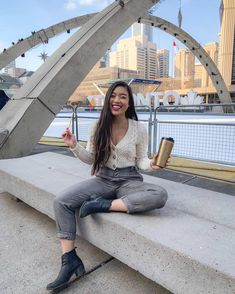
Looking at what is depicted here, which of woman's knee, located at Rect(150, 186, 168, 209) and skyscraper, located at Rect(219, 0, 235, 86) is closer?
woman's knee, located at Rect(150, 186, 168, 209)

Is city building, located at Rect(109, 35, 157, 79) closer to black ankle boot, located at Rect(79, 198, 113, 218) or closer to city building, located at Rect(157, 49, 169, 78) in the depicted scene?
city building, located at Rect(157, 49, 169, 78)

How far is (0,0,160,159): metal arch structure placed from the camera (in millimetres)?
5281

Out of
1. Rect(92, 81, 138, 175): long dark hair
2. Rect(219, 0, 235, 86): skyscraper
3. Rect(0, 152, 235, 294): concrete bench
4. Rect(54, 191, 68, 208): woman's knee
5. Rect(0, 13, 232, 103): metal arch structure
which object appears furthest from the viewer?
Rect(219, 0, 235, 86): skyscraper

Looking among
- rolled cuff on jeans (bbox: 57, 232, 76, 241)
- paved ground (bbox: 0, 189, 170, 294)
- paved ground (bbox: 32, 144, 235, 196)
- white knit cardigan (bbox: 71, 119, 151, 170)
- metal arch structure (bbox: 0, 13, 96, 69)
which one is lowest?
Answer: paved ground (bbox: 0, 189, 170, 294)

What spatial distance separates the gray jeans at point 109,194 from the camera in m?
2.17

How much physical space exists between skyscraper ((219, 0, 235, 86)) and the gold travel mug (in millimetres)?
47492

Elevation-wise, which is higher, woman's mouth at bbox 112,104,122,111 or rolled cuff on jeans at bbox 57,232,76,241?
woman's mouth at bbox 112,104,122,111

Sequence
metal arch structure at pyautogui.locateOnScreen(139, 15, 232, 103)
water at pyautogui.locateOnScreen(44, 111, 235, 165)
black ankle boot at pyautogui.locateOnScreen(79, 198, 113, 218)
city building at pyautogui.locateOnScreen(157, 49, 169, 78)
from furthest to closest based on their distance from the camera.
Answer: city building at pyautogui.locateOnScreen(157, 49, 169, 78), metal arch structure at pyautogui.locateOnScreen(139, 15, 232, 103), water at pyautogui.locateOnScreen(44, 111, 235, 165), black ankle boot at pyautogui.locateOnScreen(79, 198, 113, 218)

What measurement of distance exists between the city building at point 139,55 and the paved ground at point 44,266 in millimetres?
93255

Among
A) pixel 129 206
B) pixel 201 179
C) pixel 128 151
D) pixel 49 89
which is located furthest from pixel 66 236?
pixel 49 89

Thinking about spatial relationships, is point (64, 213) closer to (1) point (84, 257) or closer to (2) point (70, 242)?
(2) point (70, 242)

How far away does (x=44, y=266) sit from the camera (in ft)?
7.72

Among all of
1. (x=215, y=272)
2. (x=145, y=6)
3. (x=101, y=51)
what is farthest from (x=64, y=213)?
(x=145, y=6)

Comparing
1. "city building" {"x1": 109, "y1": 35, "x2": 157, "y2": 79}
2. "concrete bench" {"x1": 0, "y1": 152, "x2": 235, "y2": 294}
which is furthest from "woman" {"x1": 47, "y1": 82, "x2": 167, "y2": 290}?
"city building" {"x1": 109, "y1": 35, "x2": 157, "y2": 79}
